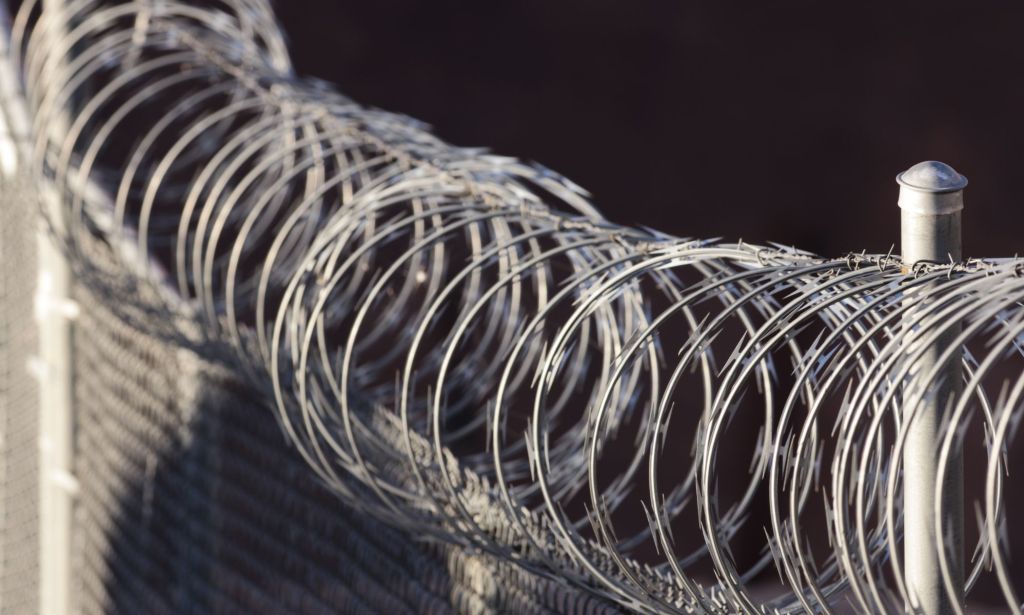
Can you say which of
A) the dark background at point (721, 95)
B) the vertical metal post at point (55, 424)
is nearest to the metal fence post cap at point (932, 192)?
the vertical metal post at point (55, 424)

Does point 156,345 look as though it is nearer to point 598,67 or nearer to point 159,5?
point 159,5

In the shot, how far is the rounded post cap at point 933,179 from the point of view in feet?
5.12

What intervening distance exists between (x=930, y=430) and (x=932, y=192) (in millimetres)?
239

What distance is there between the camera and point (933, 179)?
1.57 m

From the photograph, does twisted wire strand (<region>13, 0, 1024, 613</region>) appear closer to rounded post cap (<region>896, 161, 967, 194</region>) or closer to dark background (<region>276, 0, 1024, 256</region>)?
rounded post cap (<region>896, 161, 967, 194</region>)

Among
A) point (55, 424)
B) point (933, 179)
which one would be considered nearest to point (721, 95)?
point (55, 424)

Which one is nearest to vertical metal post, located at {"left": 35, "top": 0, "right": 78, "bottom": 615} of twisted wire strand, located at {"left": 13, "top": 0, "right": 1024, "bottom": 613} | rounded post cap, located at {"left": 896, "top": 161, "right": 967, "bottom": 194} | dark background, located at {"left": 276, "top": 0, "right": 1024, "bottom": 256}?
twisted wire strand, located at {"left": 13, "top": 0, "right": 1024, "bottom": 613}

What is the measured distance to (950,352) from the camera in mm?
1428

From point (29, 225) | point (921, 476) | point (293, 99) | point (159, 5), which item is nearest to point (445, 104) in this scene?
point (29, 225)

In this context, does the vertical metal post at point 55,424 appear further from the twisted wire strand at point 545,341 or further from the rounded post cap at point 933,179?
the rounded post cap at point 933,179

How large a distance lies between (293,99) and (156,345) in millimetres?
782

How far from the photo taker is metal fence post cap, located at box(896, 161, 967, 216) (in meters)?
1.56

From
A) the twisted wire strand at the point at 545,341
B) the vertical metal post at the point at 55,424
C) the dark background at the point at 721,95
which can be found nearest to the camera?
the twisted wire strand at the point at 545,341

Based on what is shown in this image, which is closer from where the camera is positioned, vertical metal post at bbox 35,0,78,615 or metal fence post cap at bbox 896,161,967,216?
metal fence post cap at bbox 896,161,967,216
